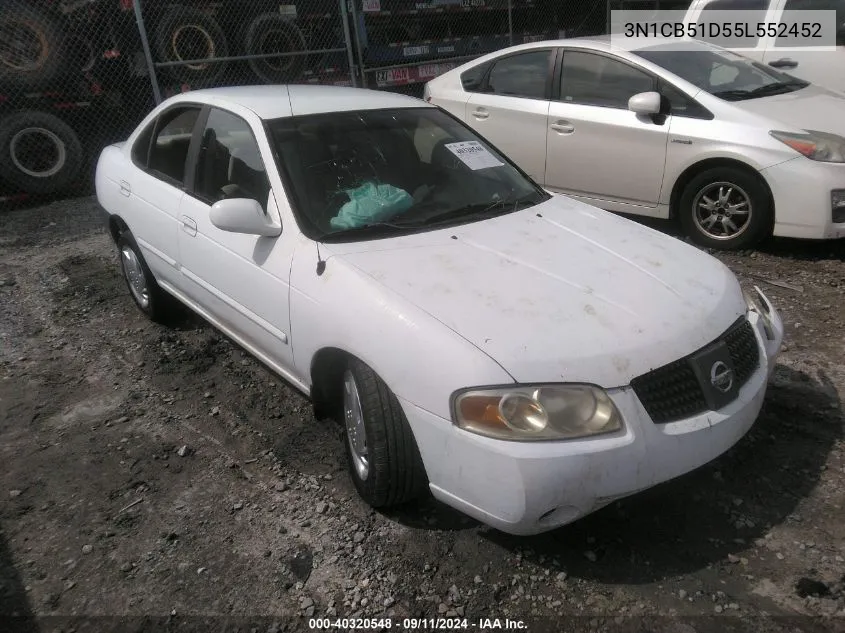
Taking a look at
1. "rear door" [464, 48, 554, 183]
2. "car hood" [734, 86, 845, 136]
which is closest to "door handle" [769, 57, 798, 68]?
"car hood" [734, 86, 845, 136]

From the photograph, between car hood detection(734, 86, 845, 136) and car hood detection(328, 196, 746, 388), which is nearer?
car hood detection(328, 196, 746, 388)

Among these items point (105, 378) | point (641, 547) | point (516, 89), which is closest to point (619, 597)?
point (641, 547)

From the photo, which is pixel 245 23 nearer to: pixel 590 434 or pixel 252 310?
pixel 252 310

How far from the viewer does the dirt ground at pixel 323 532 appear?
2.29m

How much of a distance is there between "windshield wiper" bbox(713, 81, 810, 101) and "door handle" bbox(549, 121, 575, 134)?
1077 mm

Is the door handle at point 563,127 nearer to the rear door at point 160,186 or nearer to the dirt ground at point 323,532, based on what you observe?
the dirt ground at point 323,532

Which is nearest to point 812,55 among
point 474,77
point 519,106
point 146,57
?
point 519,106

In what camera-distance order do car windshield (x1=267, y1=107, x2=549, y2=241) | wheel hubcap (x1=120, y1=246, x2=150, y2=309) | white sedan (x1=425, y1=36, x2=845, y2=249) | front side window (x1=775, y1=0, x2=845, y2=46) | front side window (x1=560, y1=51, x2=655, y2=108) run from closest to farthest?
1. car windshield (x1=267, y1=107, x2=549, y2=241)
2. wheel hubcap (x1=120, y1=246, x2=150, y2=309)
3. white sedan (x1=425, y1=36, x2=845, y2=249)
4. front side window (x1=560, y1=51, x2=655, y2=108)
5. front side window (x1=775, y1=0, x2=845, y2=46)

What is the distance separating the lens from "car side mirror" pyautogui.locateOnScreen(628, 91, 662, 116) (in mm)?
5031

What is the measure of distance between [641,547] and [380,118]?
2331 millimetres

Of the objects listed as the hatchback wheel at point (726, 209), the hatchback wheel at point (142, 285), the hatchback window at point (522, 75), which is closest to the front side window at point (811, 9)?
the hatchback window at point (522, 75)

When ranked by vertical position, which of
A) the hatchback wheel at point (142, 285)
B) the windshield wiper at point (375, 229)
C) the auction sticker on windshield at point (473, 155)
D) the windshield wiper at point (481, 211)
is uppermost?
the auction sticker on windshield at point (473, 155)

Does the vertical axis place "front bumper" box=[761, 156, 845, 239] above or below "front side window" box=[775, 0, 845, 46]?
below

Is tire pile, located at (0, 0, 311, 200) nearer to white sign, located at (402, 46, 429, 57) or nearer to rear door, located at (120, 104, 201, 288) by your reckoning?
white sign, located at (402, 46, 429, 57)
